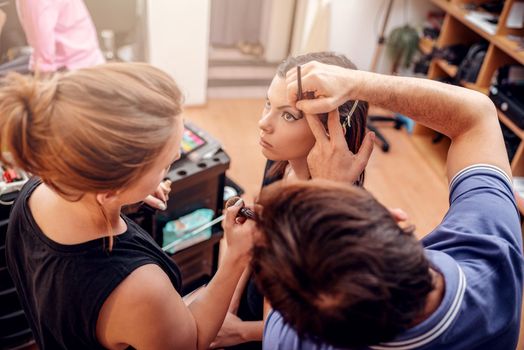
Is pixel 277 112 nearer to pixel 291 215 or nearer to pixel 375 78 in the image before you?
pixel 375 78

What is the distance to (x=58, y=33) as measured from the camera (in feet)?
6.93

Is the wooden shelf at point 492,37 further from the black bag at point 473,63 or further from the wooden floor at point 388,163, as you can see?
the wooden floor at point 388,163

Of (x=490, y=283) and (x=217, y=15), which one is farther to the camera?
(x=217, y=15)

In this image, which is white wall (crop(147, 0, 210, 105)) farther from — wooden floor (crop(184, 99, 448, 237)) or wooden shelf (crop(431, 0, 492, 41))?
wooden shelf (crop(431, 0, 492, 41))

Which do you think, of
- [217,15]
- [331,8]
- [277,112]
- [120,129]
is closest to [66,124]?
[120,129]

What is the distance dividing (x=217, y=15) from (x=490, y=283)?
3768mm

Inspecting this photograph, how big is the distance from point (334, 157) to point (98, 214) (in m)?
0.46

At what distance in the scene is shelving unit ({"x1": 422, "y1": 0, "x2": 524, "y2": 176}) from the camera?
2.36m

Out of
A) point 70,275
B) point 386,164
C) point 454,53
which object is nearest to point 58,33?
point 70,275

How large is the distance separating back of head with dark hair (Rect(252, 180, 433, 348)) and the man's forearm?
41cm

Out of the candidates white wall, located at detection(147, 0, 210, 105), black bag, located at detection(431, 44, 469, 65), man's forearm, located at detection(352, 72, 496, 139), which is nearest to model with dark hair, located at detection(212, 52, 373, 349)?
man's forearm, located at detection(352, 72, 496, 139)

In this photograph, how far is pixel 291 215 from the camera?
56 centimetres

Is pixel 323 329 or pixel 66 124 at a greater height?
pixel 66 124

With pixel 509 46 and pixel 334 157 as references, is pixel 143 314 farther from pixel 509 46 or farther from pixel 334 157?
pixel 509 46
